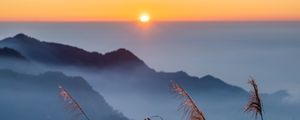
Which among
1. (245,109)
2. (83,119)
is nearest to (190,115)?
(245,109)

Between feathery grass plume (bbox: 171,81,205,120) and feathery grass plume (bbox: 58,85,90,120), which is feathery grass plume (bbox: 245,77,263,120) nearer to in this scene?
feathery grass plume (bbox: 171,81,205,120)

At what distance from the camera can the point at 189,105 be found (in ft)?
16.6

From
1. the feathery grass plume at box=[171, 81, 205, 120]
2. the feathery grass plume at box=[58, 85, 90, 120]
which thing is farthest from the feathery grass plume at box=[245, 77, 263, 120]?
the feathery grass plume at box=[58, 85, 90, 120]

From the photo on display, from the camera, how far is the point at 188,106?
5.07 meters

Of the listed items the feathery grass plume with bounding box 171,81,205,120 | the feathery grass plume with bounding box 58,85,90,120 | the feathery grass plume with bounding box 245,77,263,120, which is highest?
the feathery grass plume with bounding box 245,77,263,120

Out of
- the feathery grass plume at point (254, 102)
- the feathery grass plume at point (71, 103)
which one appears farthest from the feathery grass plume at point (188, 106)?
the feathery grass plume at point (71, 103)

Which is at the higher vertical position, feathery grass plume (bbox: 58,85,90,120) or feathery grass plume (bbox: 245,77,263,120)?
feathery grass plume (bbox: 245,77,263,120)

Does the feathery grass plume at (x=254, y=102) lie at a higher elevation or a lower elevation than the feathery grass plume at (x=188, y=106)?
higher

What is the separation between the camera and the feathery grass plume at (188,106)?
16.4ft

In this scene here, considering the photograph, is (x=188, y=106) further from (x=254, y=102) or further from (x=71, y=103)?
(x=71, y=103)

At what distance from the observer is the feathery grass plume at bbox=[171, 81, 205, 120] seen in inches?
197

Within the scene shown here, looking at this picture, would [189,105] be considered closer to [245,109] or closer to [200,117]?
[200,117]

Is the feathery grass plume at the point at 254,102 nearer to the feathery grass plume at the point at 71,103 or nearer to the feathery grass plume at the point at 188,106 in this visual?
the feathery grass plume at the point at 188,106

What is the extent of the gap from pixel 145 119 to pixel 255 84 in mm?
1045
